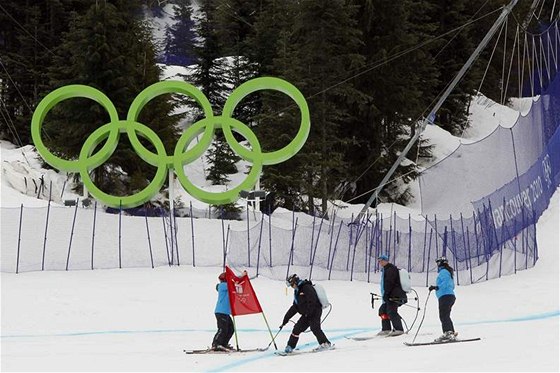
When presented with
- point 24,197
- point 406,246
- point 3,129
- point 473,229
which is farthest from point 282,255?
point 3,129

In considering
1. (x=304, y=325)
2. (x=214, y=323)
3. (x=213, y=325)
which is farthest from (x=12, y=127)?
(x=304, y=325)

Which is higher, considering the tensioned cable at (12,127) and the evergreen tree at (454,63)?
the evergreen tree at (454,63)

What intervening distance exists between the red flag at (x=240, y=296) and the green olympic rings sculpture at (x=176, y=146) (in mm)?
12478

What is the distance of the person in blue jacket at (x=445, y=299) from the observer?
1235 cm

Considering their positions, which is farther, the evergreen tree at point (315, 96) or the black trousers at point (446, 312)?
the evergreen tree at point (315, 96)

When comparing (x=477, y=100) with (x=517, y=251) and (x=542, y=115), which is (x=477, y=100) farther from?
(x=517, y=251)

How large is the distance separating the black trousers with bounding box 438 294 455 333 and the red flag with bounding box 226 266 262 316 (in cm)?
296

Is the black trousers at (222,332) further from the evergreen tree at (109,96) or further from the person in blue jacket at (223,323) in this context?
the evergreen tree at (109,96)

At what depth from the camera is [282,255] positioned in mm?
23375

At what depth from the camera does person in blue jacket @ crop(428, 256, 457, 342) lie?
12350 millimetres

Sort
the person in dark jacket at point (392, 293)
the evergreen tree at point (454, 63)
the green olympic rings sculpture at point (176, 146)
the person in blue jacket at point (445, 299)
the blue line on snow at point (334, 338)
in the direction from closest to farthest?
the blue line on snow at point (334, 338)
the person in blue jacket at point (445, 299)
the person in dark jacket at point (392, 293)
the green olympic rings sculpture at point (176, 146)
the evergreen tree at point (454, 63)

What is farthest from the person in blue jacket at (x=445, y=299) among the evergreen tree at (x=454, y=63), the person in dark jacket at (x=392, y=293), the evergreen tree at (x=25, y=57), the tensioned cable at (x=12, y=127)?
the evergreen tree at (x=454, y=63)

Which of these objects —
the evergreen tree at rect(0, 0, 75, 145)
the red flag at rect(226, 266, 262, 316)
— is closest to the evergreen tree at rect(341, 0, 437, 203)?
the evergreen tree at rect(0, 0, 75, 145)

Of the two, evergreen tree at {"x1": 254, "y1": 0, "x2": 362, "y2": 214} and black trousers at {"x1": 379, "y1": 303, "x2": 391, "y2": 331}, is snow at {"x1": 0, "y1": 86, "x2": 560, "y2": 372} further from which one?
evergreen tree at {"x1": 254, "y1": 0, "x2": 362, "y2": 214}
